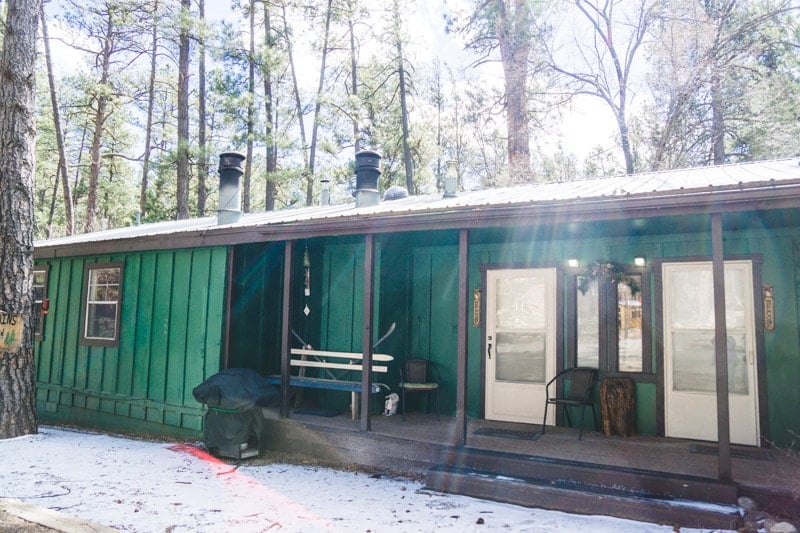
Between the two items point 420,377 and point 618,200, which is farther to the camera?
point 420,377

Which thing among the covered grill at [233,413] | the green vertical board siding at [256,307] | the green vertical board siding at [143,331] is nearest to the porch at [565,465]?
the covered grill at [233,413]

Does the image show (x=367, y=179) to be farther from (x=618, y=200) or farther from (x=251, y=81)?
(x=251, y=81)

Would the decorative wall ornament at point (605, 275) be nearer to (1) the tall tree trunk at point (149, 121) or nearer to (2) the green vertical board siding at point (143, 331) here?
(2) the green vertical board siding at point (143, 331)

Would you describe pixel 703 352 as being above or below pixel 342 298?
below

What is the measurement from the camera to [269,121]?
16609mm

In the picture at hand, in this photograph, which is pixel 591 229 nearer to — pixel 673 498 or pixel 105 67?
pixel 673 498

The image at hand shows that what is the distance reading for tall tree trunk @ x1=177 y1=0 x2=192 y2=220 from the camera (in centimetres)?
1446

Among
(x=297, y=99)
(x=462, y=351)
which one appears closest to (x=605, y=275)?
(x=462, y=351)

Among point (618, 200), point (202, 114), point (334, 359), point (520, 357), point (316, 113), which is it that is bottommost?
point (334, 359)

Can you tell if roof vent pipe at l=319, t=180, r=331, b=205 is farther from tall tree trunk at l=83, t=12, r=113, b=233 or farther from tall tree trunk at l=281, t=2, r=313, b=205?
tall tree trunk at l=83, t=12, r=113, b=233

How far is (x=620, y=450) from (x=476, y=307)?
2196mm

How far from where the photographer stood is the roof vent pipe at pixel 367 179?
7402 mm

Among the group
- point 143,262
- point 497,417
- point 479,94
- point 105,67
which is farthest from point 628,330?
point 105,67

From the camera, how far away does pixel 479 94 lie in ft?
48.1
